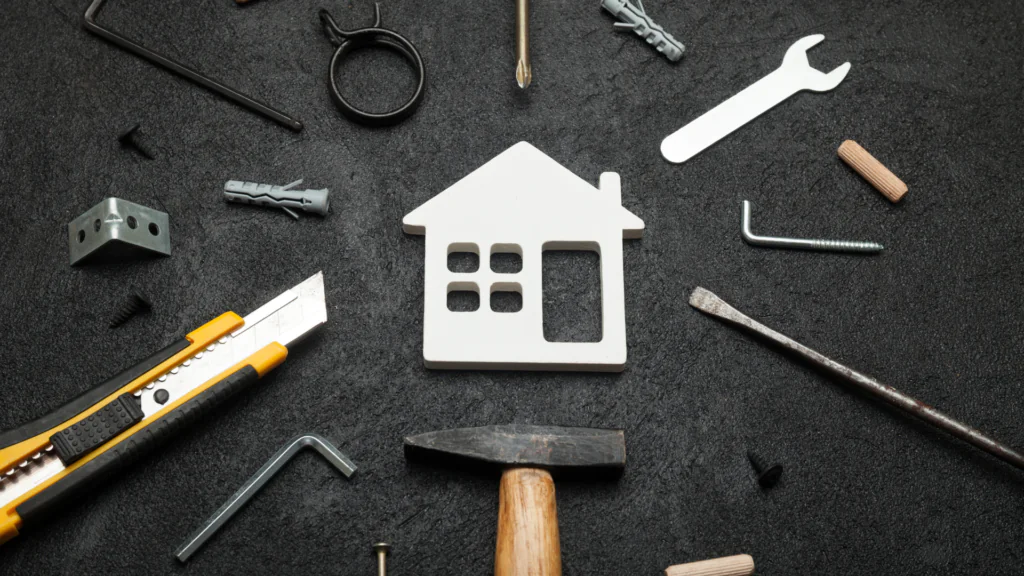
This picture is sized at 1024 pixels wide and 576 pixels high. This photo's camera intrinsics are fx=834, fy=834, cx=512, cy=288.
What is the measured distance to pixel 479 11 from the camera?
140 centimetres

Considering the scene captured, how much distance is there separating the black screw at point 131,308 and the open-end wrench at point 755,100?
32.2 inches

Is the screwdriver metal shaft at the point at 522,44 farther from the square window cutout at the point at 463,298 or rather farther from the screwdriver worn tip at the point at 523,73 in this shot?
the square window cutout at the point at 463,298

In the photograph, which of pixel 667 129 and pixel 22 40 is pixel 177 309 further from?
pixel 667 129

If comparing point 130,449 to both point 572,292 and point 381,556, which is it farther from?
point 572,292

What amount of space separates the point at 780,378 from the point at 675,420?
171 mm

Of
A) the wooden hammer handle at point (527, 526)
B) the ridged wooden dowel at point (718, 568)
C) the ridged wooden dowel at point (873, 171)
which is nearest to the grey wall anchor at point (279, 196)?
the wooden hammer handle at point (527, 526)

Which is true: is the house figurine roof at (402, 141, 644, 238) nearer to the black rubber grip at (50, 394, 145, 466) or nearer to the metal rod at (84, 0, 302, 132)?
the metal rod at (84, 0, 302, 132)

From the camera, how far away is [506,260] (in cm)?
128

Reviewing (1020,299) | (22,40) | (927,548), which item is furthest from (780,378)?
(22,40)

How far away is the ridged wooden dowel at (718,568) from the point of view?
1113mm

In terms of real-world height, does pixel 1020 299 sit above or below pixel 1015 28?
below

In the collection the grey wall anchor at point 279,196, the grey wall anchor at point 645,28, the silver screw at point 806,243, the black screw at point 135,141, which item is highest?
the grey wall anchor at point 645,28

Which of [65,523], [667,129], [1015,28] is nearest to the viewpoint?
[65,523]

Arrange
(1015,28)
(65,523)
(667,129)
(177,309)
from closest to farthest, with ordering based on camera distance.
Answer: (65,523) < (177,309) < (667,129) < (1015,28)
